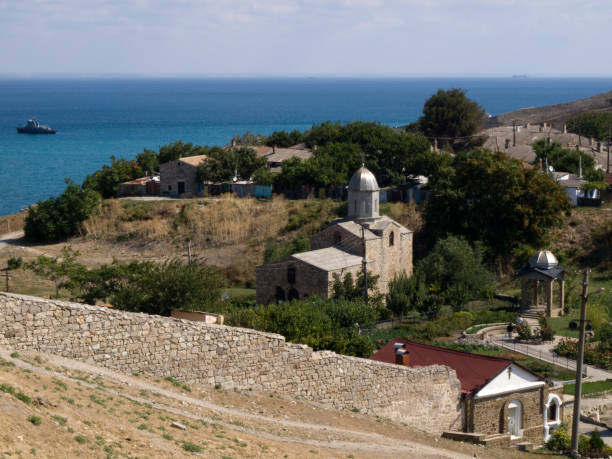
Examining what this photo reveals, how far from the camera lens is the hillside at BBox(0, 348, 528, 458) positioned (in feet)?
37.0

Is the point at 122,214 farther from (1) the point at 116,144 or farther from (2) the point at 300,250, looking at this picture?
(1) the point at 116,144

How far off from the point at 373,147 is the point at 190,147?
1598 cm

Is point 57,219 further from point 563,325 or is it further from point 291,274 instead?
point 563,325

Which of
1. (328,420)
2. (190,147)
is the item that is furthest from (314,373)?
(190,147)

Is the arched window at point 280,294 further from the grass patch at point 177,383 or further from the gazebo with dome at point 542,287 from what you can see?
the grass patch at point 177,383

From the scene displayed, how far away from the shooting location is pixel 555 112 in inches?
3878

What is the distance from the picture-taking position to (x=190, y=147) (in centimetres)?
6494

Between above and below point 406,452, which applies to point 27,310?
above

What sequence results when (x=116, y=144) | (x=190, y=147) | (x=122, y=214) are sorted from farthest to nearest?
(x=116, y=144) < (x=190, y=147) < (x=122, y=214)

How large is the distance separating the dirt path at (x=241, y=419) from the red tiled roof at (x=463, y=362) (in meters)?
4.23

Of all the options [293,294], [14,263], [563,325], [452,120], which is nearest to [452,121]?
[452,120]

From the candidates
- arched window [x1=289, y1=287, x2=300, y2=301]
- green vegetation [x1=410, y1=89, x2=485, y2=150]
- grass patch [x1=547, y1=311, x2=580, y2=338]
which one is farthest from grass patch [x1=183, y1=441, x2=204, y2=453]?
green vegetation [x1=410, y1=89, x2=485, y2=150]

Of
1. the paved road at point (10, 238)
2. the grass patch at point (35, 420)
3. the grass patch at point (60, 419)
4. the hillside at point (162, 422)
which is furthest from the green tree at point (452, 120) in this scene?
the grass patch at point (35, 420)

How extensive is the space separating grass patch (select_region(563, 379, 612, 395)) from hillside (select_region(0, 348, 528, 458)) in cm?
696
